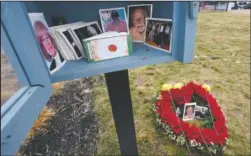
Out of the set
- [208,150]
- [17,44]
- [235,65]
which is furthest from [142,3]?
[235,65]

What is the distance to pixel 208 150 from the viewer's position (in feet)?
5.93

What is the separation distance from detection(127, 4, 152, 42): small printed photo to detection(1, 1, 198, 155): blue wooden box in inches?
1.7

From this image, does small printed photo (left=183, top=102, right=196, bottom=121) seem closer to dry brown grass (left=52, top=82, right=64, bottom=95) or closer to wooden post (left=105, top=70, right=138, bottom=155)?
wooden post (left=105, top=70, right=138, bottom=155)

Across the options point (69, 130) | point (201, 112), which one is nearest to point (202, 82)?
point (201, 112)

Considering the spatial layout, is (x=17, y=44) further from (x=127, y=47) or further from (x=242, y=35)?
(x=242, y=35)

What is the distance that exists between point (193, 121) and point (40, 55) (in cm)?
186

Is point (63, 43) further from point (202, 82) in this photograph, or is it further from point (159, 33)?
point (202, 82)

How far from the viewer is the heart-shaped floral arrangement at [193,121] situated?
180 cm

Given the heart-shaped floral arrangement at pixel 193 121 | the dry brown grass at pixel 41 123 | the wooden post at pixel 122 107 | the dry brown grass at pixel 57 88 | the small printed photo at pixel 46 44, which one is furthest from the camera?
the dry brown grass at pixel 57 88

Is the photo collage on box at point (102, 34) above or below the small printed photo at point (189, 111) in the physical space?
above

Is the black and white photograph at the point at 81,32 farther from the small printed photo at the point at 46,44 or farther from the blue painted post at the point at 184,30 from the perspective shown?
the blue painted post at the point at 184,30

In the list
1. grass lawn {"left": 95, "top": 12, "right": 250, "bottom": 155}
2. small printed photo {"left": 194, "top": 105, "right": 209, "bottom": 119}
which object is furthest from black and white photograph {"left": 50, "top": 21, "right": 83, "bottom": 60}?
small printed photo {"left": 194, "top": 105, "right": 209, "bottom": 119}

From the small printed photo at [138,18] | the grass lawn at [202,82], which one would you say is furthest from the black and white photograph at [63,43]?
the grass lawn at [202,82]

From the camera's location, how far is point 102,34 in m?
0.91
